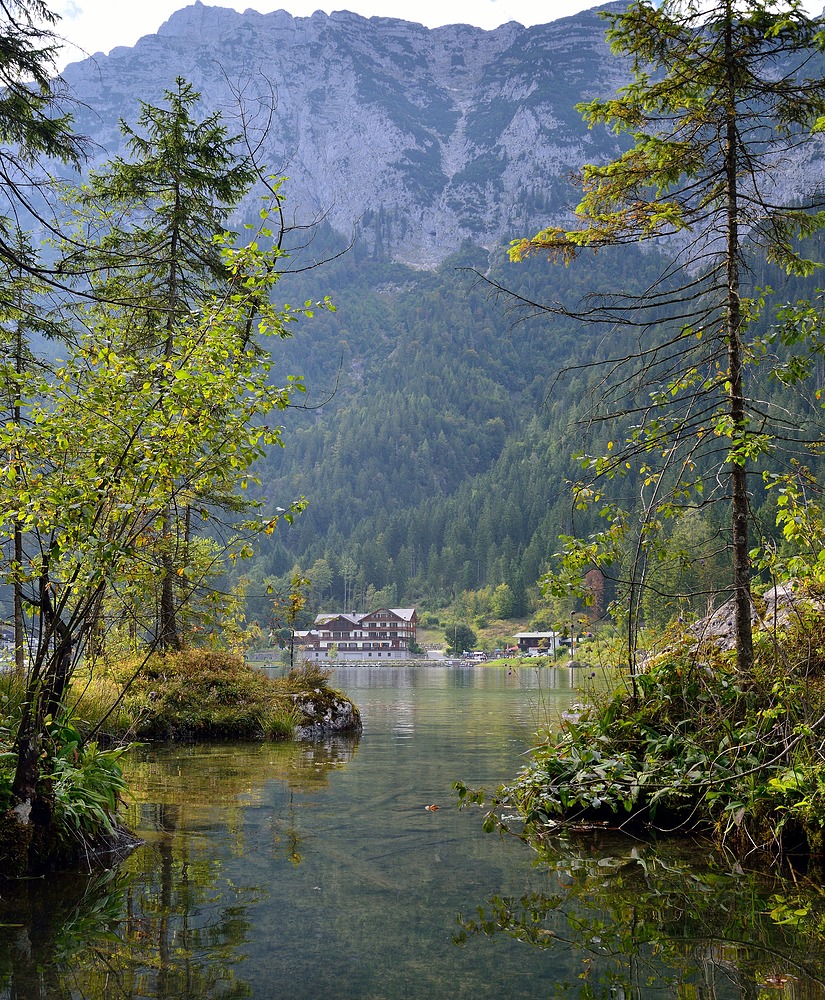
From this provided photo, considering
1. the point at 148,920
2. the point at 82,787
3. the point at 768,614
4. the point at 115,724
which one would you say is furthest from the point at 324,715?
the point at 148,920

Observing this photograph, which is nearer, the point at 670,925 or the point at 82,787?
the point at 670,925

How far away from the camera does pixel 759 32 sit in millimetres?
8227

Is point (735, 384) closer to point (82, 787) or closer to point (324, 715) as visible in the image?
point (82, 787)

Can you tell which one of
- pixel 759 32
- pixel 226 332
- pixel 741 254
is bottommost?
pixel 226 332

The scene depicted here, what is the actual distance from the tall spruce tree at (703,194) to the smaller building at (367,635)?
136 meters

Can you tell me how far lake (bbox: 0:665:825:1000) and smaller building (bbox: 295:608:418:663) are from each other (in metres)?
136

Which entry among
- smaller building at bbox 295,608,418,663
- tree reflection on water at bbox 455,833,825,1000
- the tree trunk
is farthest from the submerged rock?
smaller building at bbox 295,608,418,663

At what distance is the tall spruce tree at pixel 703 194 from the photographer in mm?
8102

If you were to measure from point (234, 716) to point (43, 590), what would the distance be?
10.5 m

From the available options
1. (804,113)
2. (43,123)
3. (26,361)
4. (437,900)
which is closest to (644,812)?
(437,900)

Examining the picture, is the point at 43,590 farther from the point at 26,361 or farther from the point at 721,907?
the point at 26,361

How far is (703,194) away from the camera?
891 centimetres

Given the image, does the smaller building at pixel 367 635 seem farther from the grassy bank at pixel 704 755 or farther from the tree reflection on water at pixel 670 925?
the tree reflection on water at pixel 670 925

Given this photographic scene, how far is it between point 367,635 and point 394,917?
147495mm
